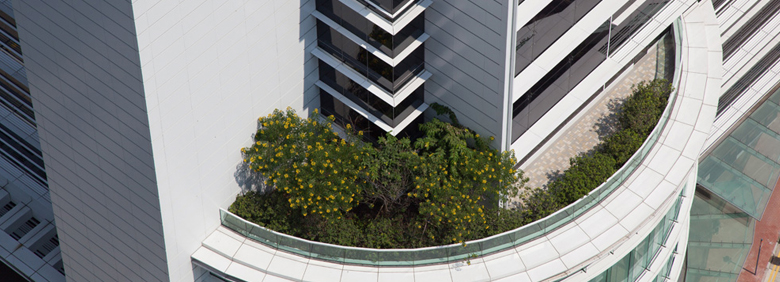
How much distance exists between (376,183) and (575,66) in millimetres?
8757

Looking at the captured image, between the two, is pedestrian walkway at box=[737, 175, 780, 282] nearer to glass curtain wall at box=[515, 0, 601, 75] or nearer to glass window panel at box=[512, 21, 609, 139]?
glass window panel at box=[512, 21, 609, 139]

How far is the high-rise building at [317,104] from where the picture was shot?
99.3 ft

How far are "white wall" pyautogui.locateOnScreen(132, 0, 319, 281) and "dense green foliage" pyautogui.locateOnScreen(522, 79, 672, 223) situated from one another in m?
9.04

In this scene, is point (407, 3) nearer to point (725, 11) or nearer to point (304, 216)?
point (304, 216)

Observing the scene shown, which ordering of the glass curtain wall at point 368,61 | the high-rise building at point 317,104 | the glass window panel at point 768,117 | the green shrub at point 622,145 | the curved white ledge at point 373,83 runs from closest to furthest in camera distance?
the high-rise building at point 317,104 < the curved white ledge at point 373,83 < the glass curtain wall at point 368,61 < the green shrub at point 622,145 < the glass window panel at point 768,117

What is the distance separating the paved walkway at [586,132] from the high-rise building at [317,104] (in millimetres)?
193

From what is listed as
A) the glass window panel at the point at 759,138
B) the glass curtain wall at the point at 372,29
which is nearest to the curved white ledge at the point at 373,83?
the glass curtain wall at the point at 372,29

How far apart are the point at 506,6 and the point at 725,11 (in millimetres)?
22422

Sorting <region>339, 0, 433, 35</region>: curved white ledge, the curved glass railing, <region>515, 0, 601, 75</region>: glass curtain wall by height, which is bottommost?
the curved glass railing

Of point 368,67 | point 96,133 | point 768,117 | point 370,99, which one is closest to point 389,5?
point 368,67

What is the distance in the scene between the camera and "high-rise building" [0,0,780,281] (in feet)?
99.3

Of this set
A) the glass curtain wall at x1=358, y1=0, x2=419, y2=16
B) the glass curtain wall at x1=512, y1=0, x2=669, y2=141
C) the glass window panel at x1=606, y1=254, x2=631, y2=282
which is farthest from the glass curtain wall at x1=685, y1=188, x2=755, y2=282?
the glass curtain wall at x1=358, y1=0, x2=419, y2=16

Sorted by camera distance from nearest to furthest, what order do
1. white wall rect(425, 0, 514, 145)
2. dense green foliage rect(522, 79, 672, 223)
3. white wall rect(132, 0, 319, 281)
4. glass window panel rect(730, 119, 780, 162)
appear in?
white wall rect(132, 0, 319, 281)
white wall rect(425, 0, 514, 145)
dense green foliage rect(522, 79, 672, 223)
glass window panel rect(730, 119, 780, 162)

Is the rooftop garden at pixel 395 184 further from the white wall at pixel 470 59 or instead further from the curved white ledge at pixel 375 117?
the white wall at pixel 470 59
